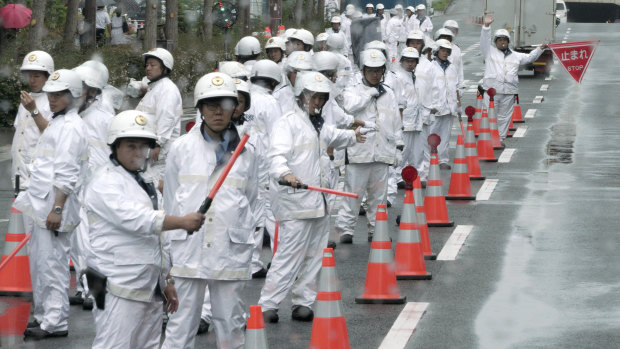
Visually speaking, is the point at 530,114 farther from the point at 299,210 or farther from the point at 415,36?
the point at 299,210

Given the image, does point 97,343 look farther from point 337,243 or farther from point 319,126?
point 337,243

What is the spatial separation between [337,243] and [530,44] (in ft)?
93.0

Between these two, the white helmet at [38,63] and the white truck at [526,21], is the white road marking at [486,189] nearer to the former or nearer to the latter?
the white helmet at [38,63]

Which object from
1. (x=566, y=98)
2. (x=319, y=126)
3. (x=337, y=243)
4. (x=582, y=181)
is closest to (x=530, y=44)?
(x=566, y=98)

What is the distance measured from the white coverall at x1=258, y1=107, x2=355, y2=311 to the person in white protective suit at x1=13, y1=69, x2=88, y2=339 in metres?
1.47

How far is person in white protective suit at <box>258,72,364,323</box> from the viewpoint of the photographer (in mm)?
9219

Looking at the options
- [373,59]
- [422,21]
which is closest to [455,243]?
[373,59]

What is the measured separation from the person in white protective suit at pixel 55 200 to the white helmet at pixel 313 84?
65.7 inches

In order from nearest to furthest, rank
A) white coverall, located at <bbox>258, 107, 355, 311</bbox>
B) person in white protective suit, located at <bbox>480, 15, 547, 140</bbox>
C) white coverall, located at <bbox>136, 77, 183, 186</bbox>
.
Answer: white coverall, located at <bbox>258, 107, 355, 311</bbox>, white coverall, located at <bbox>136, 77, 183, 186</bbox>, person in white protective suit, located at <bbox>480, 15, 547, 140</bbox>

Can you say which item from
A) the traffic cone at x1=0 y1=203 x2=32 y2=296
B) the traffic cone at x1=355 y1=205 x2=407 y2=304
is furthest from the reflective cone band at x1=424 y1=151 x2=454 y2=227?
the traffic cone at x1=0 y1=203 x2=32 y2=296

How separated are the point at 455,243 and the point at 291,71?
8.15 ft

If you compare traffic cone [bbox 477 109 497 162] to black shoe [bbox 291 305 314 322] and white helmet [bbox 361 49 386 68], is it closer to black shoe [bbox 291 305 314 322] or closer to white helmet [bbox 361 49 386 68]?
white helmet [bbox 361 49 386 68]

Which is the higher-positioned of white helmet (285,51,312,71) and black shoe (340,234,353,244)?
white helmet (285,51,312,71)

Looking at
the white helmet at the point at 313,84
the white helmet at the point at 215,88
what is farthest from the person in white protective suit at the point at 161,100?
the white helmet at the point at 215,88
